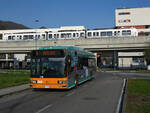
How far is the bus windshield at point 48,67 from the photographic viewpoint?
15.1 metres

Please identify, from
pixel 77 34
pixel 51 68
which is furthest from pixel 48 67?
pixel 77 34

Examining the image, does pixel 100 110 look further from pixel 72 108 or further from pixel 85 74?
pixel 85 74

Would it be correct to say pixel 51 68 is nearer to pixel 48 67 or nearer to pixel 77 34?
pixel 48 67

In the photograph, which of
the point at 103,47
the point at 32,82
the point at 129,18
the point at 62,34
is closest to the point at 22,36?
the point at 62,34

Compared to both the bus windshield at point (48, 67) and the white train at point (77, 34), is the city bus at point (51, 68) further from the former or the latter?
the white train at point (77, 34)

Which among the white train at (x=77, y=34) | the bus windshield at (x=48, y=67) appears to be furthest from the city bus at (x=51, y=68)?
the white train at (x=77, y=34)

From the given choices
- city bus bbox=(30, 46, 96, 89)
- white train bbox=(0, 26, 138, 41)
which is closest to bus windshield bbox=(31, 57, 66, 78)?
city bus bbox=(30, 46, 96, 89)

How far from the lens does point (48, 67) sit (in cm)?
1530

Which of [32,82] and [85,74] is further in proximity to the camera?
[85,74]

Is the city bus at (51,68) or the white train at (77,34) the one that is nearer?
the city bus at (51,68)

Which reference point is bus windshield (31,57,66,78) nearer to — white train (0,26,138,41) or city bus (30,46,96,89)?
city bus (30,46,96,89)

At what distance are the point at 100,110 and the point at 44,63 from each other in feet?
22.1

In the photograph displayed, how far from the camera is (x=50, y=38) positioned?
56.9 metres

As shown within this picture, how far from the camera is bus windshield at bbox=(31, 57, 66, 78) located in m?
15.1
